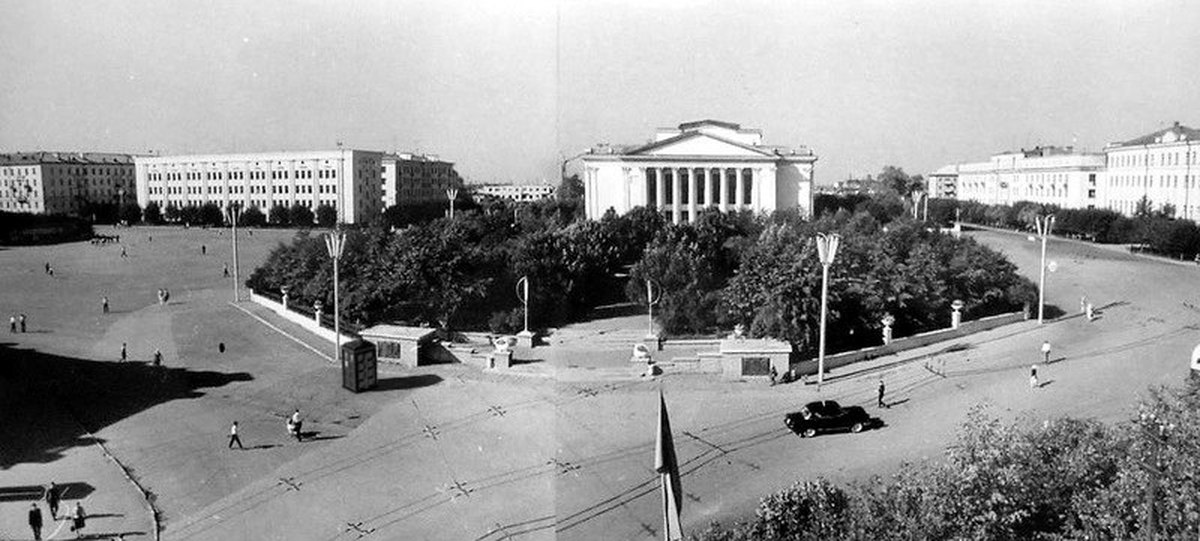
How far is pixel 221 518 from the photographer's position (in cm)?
1381

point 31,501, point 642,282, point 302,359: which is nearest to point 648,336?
point 642,282

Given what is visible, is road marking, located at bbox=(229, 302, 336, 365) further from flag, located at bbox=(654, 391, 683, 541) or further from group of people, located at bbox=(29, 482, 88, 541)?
flag, located at bbox=(654, 391, 683, 541)

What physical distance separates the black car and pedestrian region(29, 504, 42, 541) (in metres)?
13.9

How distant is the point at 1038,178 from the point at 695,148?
35.6 m

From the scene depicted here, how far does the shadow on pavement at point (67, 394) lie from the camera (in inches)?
494

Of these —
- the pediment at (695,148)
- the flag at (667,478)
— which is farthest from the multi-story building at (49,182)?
the pediment at (695,148)

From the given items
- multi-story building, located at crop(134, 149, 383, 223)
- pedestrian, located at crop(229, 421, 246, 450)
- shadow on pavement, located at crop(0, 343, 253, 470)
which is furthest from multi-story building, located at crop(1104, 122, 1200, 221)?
multi-story building, located at crop(134, 149, 383, 223)

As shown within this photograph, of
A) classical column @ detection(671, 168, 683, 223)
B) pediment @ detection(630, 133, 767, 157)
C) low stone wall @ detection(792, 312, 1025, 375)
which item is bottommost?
low stone wall @ detection(792, 312, 1025, 375)

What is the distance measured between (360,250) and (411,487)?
19938mm

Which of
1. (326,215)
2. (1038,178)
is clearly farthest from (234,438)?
(1038,178)

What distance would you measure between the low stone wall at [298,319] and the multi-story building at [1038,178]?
161ft

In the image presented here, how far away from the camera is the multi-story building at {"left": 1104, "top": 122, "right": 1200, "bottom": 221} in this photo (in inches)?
1314

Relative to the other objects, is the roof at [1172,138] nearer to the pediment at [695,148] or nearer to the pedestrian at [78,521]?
the pediment at [695,148]

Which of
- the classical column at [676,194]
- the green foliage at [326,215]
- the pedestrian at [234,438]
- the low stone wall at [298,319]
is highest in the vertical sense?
the classical column at [676,194]
